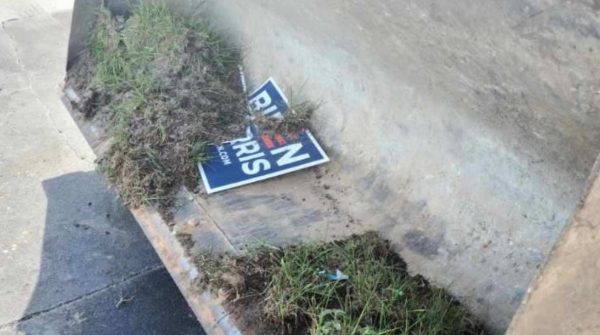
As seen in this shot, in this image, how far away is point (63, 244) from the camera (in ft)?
10.2

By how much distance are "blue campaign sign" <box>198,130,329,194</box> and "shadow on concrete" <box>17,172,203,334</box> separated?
540 millimetres

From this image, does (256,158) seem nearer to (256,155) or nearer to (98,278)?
(256,155)

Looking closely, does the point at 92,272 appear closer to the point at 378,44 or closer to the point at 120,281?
the point at 120,281

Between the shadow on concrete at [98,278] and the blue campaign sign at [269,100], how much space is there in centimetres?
75

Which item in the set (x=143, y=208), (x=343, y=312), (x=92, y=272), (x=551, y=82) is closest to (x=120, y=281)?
(x=92, y=272)

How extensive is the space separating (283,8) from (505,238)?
1.35 meters

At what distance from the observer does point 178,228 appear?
2.46m

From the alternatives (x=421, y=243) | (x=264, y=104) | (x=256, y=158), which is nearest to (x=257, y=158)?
(x=256, y=158)

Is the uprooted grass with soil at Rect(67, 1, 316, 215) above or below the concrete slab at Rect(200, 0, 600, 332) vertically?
below

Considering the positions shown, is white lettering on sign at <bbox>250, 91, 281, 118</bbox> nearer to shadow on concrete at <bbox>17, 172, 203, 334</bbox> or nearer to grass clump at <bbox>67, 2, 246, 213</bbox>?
grass clump at <bbox>67, 2, 246, 213</bbox>

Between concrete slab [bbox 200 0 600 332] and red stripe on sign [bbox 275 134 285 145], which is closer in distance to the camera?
concrete slab [bbox 200 0 600 332]

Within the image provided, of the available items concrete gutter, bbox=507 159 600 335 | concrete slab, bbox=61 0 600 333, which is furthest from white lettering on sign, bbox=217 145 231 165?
concrete gutter, bbox=507 159 600 335

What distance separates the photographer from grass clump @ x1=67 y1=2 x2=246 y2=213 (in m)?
2.69

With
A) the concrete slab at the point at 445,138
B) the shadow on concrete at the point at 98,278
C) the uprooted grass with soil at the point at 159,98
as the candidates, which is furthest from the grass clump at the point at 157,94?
the shadow on concrete at the point at 98,278
